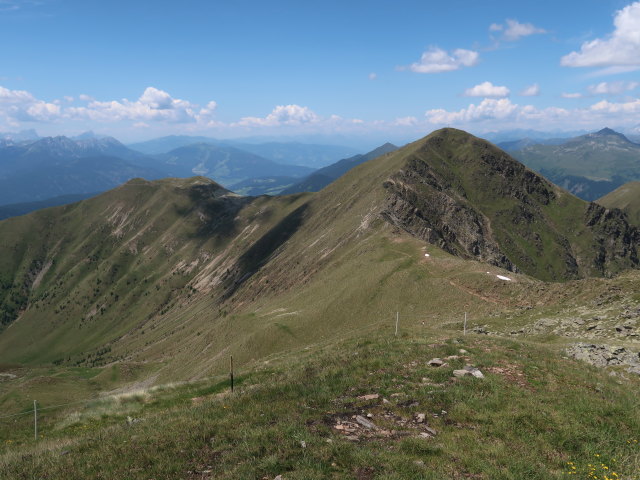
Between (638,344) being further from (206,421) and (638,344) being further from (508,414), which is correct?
(206,421)

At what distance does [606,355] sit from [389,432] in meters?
18.4

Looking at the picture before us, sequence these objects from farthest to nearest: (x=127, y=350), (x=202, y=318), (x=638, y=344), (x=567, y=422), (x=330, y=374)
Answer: (x=127, y=350), (x=202, y=318), (x=638, y=344), (x=330, y=374), (x=567, y=422)

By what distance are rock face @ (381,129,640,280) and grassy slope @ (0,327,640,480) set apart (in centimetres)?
9640

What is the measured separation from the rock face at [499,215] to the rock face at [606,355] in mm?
89432

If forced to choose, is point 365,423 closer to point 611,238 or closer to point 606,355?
point 606,355

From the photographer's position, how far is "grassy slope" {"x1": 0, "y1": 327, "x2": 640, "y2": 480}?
1217cm

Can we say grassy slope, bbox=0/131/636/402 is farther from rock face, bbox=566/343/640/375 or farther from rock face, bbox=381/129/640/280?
rock face, bbox=566/343/640/375

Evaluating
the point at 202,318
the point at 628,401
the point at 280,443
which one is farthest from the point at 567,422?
the point at 202,318

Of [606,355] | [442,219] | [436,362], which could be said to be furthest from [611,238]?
[436,362]

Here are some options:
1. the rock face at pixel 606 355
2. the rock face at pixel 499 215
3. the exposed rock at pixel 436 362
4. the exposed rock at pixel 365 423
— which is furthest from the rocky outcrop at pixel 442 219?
the exposed rock at pixel 365 423

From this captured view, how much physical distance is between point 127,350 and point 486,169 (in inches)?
6949

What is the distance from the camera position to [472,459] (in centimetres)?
1248

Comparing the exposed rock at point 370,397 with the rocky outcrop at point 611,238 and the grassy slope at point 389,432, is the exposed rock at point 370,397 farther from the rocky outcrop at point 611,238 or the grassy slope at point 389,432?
the rocky outcrop at point 611,238

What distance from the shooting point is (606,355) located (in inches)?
960
